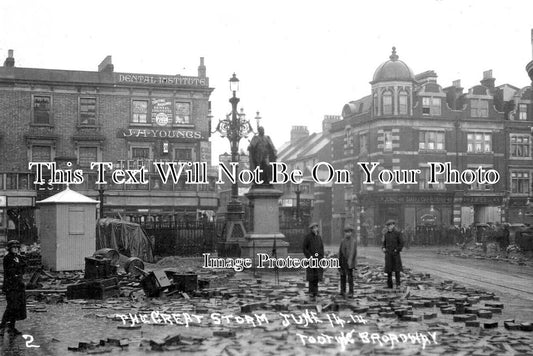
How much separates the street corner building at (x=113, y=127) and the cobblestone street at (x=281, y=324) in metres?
29.6

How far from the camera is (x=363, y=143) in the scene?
190 ft

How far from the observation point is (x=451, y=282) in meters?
19.7

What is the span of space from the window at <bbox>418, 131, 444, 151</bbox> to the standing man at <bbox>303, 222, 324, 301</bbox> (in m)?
39.9

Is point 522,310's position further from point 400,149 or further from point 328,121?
point 328,121

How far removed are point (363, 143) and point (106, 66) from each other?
21.5 meters

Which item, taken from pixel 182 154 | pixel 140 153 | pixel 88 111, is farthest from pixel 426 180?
pixel 88 111

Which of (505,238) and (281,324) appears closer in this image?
(281,324)

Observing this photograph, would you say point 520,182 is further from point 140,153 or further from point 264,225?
point 264,225

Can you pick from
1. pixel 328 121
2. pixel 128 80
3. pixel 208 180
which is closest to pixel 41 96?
pixel 128 80

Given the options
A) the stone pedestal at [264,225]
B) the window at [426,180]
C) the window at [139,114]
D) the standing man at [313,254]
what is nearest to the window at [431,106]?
the window at [426,180]

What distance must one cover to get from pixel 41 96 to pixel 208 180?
12.3 meters

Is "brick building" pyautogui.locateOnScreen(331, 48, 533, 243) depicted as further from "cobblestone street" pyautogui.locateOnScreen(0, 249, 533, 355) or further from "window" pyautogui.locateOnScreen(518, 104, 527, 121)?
"cobblestone street" pyautogui.locateOnScreen(0, 249, 533, 355)

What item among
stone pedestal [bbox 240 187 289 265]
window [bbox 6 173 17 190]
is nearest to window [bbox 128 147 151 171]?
window [bbox 6 173 17 190]

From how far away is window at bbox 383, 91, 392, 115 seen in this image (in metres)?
54.9
